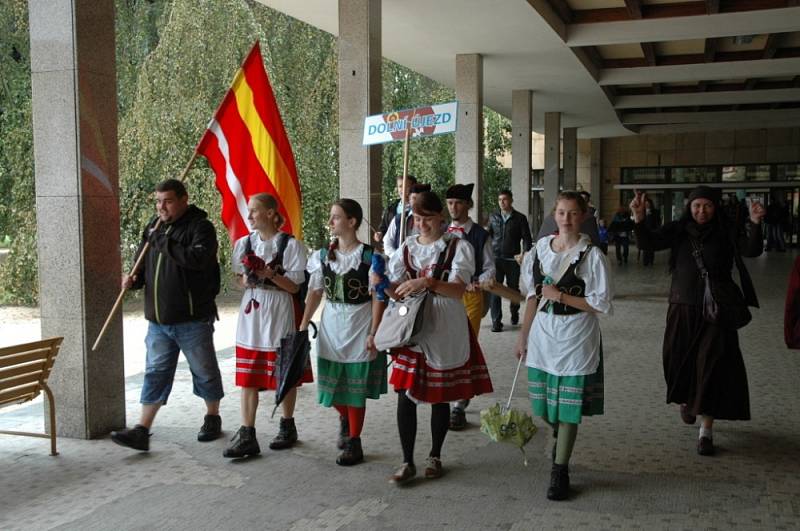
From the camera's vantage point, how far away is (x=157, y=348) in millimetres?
5328

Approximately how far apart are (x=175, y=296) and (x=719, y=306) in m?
3.30

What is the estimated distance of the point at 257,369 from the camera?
202 inches

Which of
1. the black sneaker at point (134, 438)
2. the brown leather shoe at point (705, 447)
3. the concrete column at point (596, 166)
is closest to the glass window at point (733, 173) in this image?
the concrete column at point (596, 166)

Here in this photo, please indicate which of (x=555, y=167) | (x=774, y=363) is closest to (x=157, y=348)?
(x=774, y=363)

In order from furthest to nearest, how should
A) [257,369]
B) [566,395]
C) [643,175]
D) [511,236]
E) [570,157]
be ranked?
[643,175]
[570,157]
[511,236]
[257,369]
[566,395]

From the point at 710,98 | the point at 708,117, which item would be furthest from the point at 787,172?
the point at 710,98

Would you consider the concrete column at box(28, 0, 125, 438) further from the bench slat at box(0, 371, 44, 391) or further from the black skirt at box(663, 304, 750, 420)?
the black skirt at box(663, 304, 750, 420)

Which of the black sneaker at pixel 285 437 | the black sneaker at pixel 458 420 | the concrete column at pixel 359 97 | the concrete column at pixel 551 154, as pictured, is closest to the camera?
the black sneaker at pixel 285 437

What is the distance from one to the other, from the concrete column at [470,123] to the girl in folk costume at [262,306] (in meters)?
9.46

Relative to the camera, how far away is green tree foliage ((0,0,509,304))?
487 inches

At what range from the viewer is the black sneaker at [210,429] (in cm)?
546

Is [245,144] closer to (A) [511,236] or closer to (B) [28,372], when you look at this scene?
(B) [28,372]

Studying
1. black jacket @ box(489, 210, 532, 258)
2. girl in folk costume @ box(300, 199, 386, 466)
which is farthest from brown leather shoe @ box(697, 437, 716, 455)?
black jacket @ box(489, 210, 532, 258)

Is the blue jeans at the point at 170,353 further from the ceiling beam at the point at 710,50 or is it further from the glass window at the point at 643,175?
the glass window at the point at 643,175
